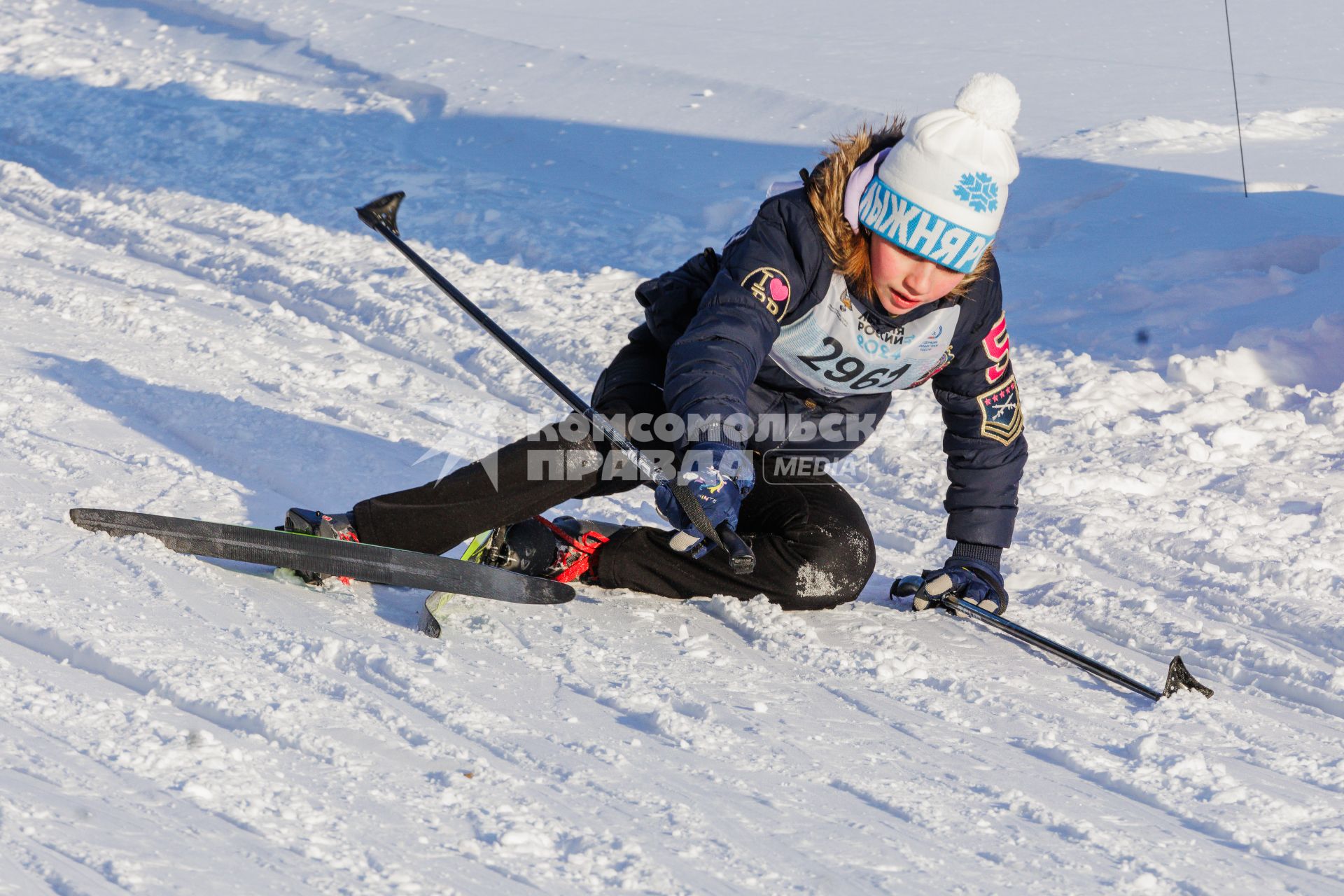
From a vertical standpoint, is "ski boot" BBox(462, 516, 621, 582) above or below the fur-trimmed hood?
below

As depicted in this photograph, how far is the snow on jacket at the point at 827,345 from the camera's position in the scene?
2.92m

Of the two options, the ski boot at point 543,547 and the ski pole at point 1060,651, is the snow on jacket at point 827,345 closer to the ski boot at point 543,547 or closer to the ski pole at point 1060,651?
the ski pole at point 1060,651

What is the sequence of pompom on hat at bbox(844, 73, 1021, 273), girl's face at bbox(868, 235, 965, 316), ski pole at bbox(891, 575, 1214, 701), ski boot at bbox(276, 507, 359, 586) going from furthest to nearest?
ski boot at bbox(276, 507, 359, 586) < ski pole at bbox(891, 575, 1214, 701) < girl's face at bbox(868, 235, 965, 316) < pompom on hat at bbox(844, 73, 1021, 273)

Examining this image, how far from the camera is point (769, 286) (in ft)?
9.67

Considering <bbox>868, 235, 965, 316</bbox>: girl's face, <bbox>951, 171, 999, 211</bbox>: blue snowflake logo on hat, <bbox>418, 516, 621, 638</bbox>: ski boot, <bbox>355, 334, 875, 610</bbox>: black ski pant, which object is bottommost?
<bbox>418, 516, 621, 638</bbox>: ski boot

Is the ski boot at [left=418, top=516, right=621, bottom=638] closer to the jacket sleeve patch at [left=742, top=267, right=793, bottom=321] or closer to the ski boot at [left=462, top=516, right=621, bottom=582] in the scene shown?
the ski boot at [left=462, top=516, right=621, bottom=582]

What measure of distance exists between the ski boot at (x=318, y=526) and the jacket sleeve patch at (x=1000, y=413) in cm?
163

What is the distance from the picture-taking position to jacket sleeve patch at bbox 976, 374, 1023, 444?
3.35 meters

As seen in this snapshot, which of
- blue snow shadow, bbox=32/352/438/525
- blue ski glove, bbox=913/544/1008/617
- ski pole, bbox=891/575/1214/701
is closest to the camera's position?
ski pole, bbox=891/575/1214/701

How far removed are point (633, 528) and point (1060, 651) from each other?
1148mm

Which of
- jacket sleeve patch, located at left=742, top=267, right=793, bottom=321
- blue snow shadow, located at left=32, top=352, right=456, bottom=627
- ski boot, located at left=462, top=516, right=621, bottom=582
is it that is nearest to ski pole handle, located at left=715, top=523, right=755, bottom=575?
jacket sleeve patch, located at left=742, top=267, right=793, bottom=321

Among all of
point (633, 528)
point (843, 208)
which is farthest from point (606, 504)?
point (843, 208)

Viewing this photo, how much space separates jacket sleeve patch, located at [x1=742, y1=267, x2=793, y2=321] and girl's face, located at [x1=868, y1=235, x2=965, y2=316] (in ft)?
0.68

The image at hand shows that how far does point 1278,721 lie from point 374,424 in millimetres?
3061
